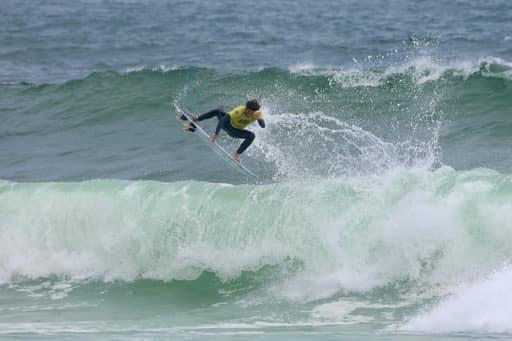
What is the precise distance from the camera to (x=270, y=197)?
50.9 ft

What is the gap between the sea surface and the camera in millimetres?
13283


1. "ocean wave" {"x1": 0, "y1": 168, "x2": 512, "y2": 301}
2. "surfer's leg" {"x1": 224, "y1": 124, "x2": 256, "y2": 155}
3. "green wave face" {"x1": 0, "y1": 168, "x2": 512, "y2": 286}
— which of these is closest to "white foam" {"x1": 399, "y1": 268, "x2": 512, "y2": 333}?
"ocean wave" {"x1": 0, "y1": 168, "x2": 512, "y2": 301}

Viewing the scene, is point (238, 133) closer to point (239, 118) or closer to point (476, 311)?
point (239, 118)

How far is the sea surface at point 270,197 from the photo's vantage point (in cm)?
1328

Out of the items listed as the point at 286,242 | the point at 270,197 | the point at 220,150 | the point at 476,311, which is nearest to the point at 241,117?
the point at 270,197

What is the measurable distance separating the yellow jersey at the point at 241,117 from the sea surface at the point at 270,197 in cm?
113

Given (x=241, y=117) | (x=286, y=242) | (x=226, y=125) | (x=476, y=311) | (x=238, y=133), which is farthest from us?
(x=238, y=133)

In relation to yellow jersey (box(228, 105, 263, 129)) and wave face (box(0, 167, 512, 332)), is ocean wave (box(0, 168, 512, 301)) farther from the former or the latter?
yellow jersey (box(228, 105, 263, 129))

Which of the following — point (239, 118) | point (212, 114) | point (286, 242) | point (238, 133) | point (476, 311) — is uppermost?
point (212, 114)

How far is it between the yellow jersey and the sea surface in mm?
1129

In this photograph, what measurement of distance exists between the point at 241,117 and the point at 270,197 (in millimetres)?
1522

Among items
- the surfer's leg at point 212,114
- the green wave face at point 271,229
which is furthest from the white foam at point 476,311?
the surfer's leg at point 212,114

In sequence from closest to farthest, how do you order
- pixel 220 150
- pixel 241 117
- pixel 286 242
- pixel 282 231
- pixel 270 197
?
pixel 286 242, pixel 282 231, pixel 270 197, pixel 241 117, pixel 220 150

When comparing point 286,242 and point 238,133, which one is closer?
point 286,242
